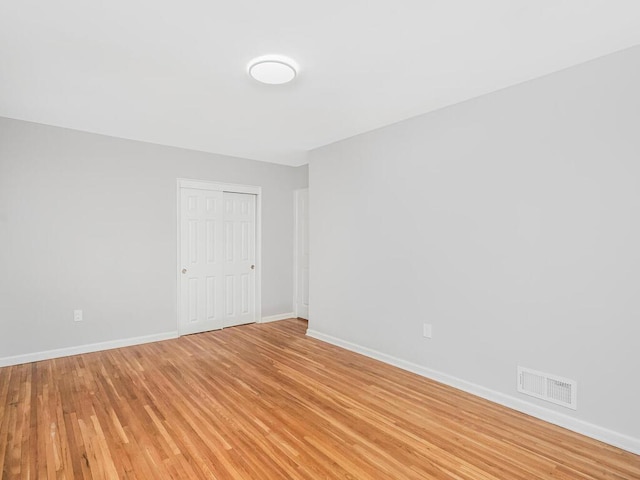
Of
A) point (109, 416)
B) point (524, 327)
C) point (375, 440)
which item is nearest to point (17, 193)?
point (109, 416)

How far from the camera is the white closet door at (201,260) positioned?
4695 millimetres

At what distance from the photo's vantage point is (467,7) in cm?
181

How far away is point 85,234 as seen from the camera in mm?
3941

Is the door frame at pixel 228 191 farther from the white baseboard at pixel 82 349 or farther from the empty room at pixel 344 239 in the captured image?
the white baseboard at pixel 82 349

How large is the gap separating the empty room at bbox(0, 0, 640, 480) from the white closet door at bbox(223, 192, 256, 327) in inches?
25.0

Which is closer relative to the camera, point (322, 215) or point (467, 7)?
point (467, 7)

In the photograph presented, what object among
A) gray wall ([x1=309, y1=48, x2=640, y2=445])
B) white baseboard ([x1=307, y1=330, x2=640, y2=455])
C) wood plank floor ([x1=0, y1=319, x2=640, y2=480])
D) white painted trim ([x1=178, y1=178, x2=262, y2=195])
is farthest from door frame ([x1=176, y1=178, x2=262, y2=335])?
white baseboard ([x1=307, y1=330, x2=640, y2=455])

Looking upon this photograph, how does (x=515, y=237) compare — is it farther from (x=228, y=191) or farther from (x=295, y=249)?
(x=228, y=191)

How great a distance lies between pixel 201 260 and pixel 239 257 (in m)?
0.60

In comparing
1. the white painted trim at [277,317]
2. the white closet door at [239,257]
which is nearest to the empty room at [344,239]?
the white closet door at [239,257]

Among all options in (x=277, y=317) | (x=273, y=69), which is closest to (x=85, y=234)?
(x=277, y=317)

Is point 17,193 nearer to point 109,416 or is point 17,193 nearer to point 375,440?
point 109,416

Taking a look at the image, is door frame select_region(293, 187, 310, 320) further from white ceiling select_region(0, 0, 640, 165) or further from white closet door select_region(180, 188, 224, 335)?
white ceiling select_region(0, 0, 640, 165)

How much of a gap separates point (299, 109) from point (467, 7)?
1.70 m
